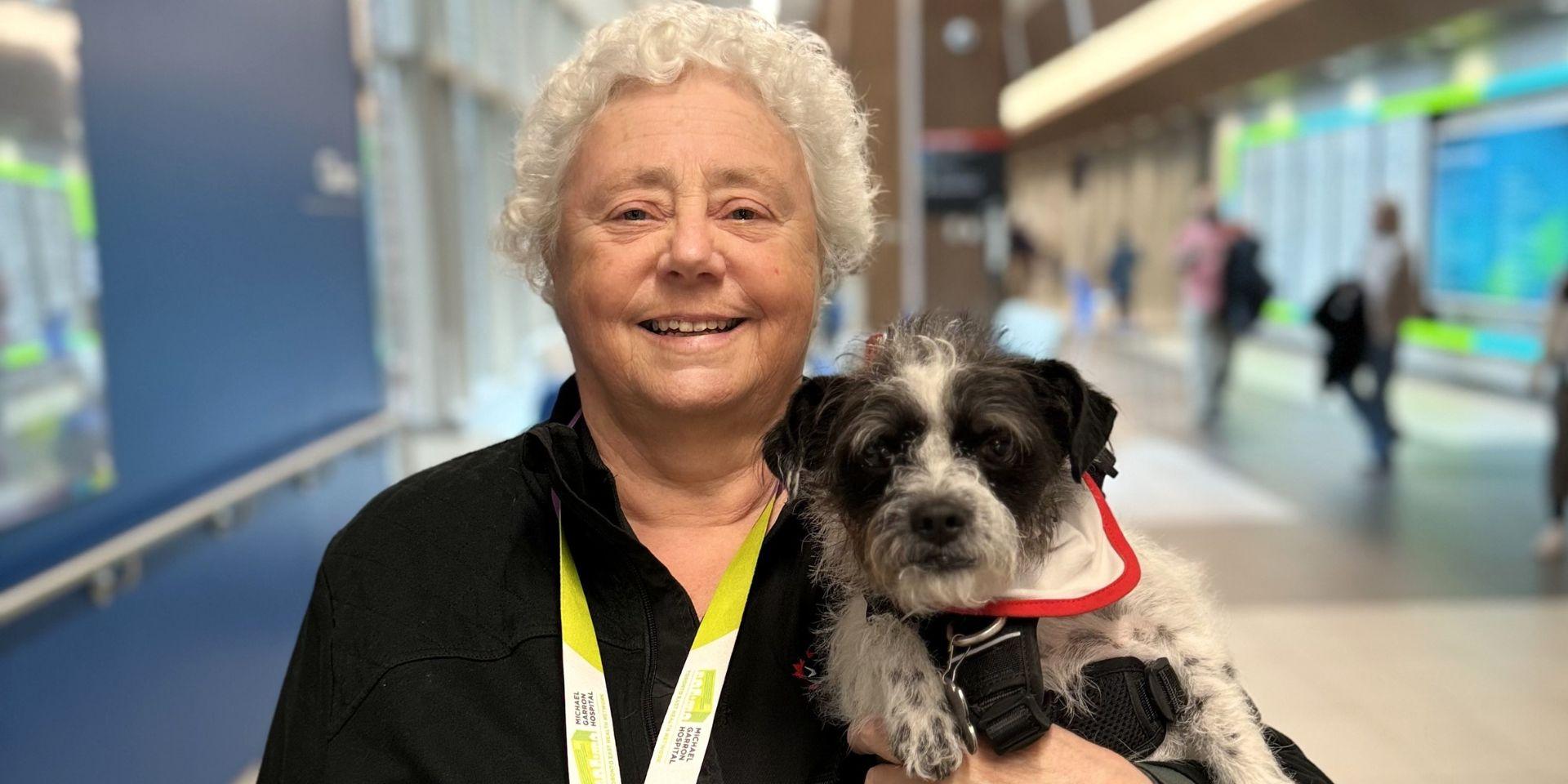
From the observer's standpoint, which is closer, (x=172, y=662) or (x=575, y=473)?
(x=575, y=473)

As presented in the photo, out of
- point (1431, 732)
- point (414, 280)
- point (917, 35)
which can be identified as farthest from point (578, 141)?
point (414, 280)

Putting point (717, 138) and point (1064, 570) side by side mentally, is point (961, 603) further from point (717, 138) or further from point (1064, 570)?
point (717, 138)

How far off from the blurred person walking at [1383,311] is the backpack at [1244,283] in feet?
4.75

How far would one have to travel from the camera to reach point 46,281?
8.96 feet

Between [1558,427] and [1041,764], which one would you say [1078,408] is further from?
[1558,427]

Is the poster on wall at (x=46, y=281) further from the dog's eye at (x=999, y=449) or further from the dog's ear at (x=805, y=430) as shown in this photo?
the dog's eye at (x=999, y=449)

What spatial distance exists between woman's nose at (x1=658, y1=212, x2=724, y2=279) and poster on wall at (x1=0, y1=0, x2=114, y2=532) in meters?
1.83

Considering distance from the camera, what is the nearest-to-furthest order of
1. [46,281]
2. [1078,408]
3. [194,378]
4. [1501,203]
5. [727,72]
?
[1078,408], [727,72], [46,281], [194,378], [1501,203]

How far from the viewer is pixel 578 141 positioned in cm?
174

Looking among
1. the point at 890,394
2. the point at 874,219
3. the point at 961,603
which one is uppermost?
the point at 874,219

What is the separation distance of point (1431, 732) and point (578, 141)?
14.6 feet

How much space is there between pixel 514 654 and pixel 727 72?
0.93m

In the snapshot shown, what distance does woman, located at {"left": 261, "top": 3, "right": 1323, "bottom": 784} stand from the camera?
4.92 ft

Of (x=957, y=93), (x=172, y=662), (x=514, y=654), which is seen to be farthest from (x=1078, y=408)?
(x=957, y=93)
